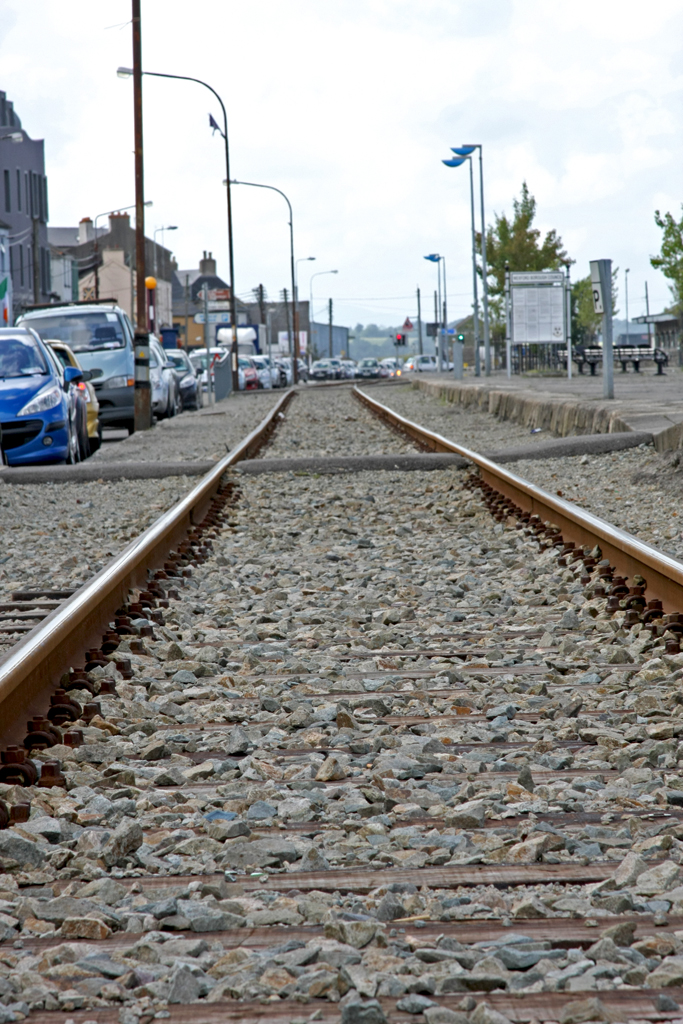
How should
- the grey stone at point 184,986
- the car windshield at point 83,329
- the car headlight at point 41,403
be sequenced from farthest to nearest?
the car windshield at point 83,329 < the car headlight at point 41,403 < the grey stone at point 184,986

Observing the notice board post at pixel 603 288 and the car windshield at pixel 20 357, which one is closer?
the car windshield at pixel 20 357

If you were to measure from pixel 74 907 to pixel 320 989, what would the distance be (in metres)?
0.63

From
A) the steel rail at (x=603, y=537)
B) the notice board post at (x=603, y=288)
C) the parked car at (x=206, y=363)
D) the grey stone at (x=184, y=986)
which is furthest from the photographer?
the parked car at (x=206, y=363)

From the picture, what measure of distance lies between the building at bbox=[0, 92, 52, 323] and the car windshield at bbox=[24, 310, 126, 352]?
4263 cm

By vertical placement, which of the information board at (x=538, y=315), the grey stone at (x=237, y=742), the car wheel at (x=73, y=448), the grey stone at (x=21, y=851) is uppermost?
the information board at (x=538, y=315)

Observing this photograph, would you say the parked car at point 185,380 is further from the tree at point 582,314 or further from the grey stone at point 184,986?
the tree at point 582,314

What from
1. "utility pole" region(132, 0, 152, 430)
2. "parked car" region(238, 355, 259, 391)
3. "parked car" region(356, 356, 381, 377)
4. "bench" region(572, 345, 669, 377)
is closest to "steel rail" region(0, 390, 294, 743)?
"utility pole" region(132, 0, 152, 430)

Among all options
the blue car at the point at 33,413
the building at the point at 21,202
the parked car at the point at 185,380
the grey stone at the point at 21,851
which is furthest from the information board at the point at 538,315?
the building at the point at 21,202

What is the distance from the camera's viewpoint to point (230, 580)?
6.61 m

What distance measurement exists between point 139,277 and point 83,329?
1885 mm

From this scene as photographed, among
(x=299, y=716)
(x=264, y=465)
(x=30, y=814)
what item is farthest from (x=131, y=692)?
(x=264, y=465)

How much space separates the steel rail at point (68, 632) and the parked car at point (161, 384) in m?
19.8

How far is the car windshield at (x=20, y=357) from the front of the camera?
15477mm

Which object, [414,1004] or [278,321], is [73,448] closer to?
[414,1004]
